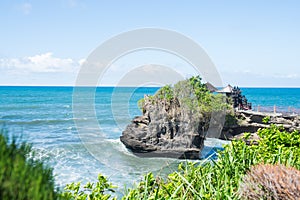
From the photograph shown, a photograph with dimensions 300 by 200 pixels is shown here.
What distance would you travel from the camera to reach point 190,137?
16.6 metres

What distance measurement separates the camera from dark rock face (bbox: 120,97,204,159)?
1610 cm

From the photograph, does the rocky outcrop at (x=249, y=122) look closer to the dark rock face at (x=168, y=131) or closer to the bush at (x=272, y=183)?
the dark rock face at (x=168, y=131)

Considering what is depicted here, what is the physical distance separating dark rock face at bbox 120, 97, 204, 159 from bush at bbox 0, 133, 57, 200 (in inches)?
574

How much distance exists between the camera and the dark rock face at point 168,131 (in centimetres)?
1610

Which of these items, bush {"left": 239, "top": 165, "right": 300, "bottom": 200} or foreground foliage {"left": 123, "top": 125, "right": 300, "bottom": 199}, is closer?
bush {"left": 239, "top": 165, "right": 300, "bottom": 200}

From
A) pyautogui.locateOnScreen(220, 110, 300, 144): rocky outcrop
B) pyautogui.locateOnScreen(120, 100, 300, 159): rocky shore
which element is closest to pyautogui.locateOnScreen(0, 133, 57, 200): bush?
pyautogui.locateOnScreen(120, 100, 300, 159): rocky shore

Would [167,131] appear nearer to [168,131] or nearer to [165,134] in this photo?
[168,131]

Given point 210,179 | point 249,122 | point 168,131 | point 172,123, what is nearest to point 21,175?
point 210,179

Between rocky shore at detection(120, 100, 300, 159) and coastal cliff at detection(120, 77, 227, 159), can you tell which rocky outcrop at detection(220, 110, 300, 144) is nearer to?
rocky shore at detection(120, 100, 300, 159)

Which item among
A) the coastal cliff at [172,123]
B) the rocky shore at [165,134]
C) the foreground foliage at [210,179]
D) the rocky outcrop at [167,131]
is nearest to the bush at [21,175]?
the foreground foliage at [210,179]

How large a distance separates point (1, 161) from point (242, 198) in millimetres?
2006

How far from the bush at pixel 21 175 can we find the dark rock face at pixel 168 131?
14574 millimetres

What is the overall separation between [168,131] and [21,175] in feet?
50.4

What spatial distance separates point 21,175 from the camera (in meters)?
1.07
